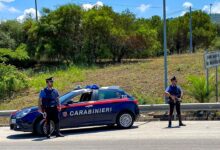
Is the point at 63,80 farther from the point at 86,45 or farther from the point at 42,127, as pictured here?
the point at 86,45

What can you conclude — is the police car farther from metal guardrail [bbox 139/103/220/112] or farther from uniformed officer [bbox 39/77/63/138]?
metal guardrail [bbox 139/103/220/112]

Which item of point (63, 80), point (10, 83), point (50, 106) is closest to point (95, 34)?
point (63, 80)

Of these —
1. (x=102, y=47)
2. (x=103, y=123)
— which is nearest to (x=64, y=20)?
(x=102, y=47)

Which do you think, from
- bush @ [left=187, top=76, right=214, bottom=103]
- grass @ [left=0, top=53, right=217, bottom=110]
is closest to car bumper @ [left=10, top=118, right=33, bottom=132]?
grass @ [left=0, top=53, right=217, bottom=110]

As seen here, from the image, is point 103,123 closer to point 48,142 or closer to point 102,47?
point 48,142

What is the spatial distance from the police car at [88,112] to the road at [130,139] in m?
0.32

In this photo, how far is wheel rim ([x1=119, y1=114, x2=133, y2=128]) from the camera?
581 inches

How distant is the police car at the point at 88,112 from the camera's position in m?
13.8

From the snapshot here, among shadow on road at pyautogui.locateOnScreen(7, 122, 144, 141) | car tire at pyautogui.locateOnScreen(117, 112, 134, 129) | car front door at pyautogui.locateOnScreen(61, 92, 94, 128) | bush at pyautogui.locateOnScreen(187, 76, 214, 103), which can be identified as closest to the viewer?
shadow on road at pyautogui.locateOnScreen(7, 122, 144, 141)

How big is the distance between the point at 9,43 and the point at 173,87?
149 feet

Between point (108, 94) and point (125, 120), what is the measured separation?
1001 millimetres

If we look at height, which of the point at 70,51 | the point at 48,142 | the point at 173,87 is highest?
the point at 70,51

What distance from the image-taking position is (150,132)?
13.5m

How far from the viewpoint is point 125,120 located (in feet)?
48.6
